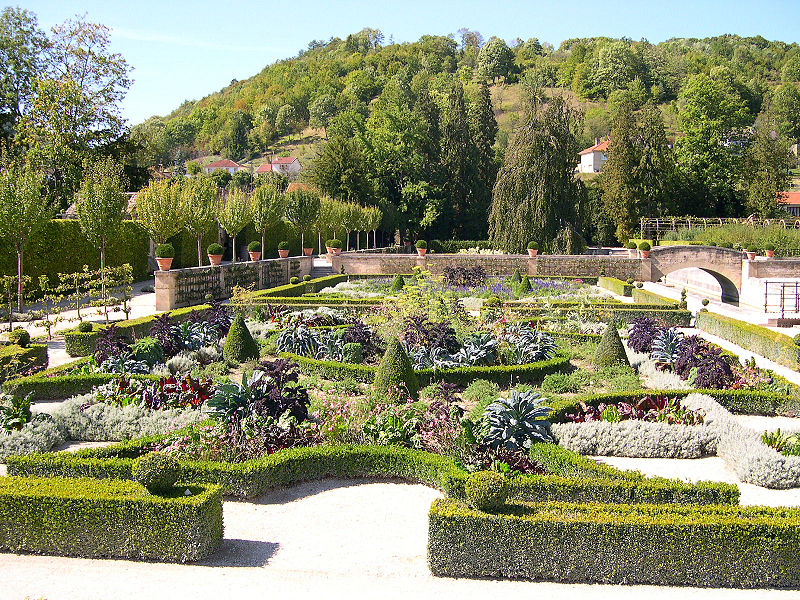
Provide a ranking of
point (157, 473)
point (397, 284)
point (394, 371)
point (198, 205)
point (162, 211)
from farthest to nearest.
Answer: point (397, 284)
point (198, 205)
point (162, 211)
point (394, 371)
point (157, 473)

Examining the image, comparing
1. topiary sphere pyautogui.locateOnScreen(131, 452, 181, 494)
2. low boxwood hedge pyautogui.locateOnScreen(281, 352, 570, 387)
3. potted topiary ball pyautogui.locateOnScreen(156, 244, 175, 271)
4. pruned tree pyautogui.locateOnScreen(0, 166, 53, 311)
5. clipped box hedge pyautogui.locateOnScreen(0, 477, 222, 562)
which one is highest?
pruned tree pyautogui.locateOnScreen(0, 166, 53, 311)

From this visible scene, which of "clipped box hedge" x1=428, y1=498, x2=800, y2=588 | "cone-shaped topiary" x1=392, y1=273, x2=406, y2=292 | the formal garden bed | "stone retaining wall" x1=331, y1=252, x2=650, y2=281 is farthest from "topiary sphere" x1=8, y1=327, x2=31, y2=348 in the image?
"stone retaining wall" x1=331, y1=252, x2=650, y2=281

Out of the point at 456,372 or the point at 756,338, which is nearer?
the point at 456,372

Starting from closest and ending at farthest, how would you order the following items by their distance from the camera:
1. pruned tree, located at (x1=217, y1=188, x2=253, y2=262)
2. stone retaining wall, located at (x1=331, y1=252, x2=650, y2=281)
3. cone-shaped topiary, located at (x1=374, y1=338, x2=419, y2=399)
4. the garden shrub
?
cone-shaped topiary, located at (x1=374, y1=338, x2=419, y2=399)
the garden shrub
pruned tree, located at (x1=217, y1=188, x2=253, y2=262)
stone retaining wall, located at (x1=331, y1=252, x2=650, y2=281)

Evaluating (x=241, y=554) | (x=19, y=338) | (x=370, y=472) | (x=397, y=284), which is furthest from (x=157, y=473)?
(x=397, y=284)

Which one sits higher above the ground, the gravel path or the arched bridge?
the arched bridge

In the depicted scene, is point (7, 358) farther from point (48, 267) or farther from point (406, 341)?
point (48, 267)

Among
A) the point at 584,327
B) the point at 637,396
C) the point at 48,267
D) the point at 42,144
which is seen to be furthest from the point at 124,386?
the point at 42,144

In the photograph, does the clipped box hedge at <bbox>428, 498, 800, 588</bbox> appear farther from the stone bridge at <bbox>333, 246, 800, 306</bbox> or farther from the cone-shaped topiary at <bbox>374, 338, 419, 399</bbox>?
the stone bridge at <bbox>333, 246, 800, 306</bbox>

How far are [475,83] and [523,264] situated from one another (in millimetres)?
102462

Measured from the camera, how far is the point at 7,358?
1126 centimetres

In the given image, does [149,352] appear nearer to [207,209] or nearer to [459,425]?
[459,425]

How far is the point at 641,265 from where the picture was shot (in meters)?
29.6

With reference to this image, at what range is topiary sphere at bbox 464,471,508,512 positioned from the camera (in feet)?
Answer: 18.7
